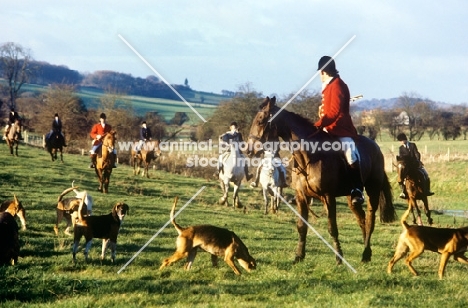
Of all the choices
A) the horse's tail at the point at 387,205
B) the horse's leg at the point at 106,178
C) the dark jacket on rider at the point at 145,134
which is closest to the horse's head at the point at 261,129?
the horse's tail at the point at 387,205

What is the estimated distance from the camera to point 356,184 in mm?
10039

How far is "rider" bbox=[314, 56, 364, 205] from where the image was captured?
9.81m

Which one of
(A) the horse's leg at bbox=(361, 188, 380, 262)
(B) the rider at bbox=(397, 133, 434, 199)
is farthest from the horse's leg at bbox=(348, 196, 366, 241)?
(B) the rider at bbox=(397, 133, 434, 199)

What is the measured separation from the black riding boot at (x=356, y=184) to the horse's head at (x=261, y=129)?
160 cm

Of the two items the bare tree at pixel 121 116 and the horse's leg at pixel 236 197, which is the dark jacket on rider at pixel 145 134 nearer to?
the bare tree at pixel 121 116

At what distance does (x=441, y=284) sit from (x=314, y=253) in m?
3.70

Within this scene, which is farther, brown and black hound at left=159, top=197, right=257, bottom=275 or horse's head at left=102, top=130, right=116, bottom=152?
horse's head at left=102, top=130, right=116, bottom=152

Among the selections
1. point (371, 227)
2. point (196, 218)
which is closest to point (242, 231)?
point (196, 218)

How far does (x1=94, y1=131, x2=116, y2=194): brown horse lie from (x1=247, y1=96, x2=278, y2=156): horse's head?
1226 cm

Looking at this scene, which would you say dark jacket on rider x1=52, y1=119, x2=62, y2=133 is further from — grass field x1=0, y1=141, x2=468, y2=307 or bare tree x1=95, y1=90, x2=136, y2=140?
grass field x1=0, y1=141, x2=468, y2=307

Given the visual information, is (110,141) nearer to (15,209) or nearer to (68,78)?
(15,209)

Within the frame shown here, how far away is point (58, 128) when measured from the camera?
3181 centimetres

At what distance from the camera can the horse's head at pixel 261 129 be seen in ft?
31.1

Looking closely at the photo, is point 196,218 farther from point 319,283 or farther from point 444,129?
point 444,129
